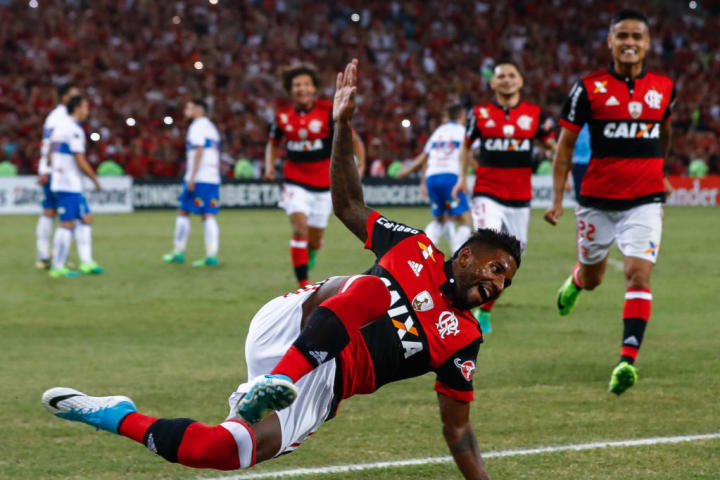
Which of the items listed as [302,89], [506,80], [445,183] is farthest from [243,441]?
[445,183]

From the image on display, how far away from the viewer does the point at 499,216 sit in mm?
9461

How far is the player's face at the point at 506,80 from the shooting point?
9.57 meters

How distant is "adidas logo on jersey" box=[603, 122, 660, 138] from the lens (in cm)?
704

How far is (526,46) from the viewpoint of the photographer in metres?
35.8

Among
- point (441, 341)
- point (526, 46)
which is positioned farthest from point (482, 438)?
point (526, 46)

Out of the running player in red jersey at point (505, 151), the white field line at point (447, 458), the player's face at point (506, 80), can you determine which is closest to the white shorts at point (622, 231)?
the white field line at point (447, 458)


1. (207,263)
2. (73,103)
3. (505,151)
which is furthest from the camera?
(207,263)

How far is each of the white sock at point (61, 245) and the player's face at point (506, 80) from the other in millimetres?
6611

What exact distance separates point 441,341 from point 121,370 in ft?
12.9

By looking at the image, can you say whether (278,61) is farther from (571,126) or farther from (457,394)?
(457,394)

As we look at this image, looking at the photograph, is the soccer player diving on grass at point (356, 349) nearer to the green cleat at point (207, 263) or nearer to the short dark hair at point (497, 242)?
the short dark hair at point (497, 242)

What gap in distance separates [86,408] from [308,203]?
7814mm

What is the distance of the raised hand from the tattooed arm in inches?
51.5

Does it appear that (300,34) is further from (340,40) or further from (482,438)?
(482,438)
